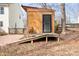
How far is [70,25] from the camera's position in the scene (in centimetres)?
264

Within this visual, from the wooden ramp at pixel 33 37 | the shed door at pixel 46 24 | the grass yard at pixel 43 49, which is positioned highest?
the shed door at pixel 46 24

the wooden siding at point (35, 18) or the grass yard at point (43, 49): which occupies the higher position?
the wooden siding at point (35, 18)

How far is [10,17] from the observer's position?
2602 millimetres

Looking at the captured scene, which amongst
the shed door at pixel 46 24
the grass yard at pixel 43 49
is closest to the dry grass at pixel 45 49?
the grass yard at pixel 43 49

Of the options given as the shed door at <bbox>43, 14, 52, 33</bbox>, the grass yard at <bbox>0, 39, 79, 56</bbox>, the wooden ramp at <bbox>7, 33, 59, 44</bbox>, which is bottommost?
the grass yard at <bbox>0, 39, 79, 56</bbox>

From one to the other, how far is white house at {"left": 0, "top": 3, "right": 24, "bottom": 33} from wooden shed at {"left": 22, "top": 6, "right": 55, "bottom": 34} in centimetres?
9

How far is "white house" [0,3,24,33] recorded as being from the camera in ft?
8.52

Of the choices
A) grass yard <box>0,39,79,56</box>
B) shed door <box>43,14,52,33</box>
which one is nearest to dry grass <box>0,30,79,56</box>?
grass yard <box>0,39,79,56</box>

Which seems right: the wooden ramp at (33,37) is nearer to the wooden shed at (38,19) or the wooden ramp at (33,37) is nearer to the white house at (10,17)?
the wooden shed at (38,19)

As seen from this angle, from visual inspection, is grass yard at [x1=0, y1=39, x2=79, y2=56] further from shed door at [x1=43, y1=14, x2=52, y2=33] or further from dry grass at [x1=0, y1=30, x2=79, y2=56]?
shed door at [x1=43, y1=14, x2=52, y2=33]

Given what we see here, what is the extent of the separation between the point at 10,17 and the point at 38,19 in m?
0.31

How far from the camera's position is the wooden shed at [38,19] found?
2.64m

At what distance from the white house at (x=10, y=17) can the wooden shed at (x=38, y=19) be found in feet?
0.30

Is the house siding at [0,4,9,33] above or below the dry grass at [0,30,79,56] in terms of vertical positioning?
above
